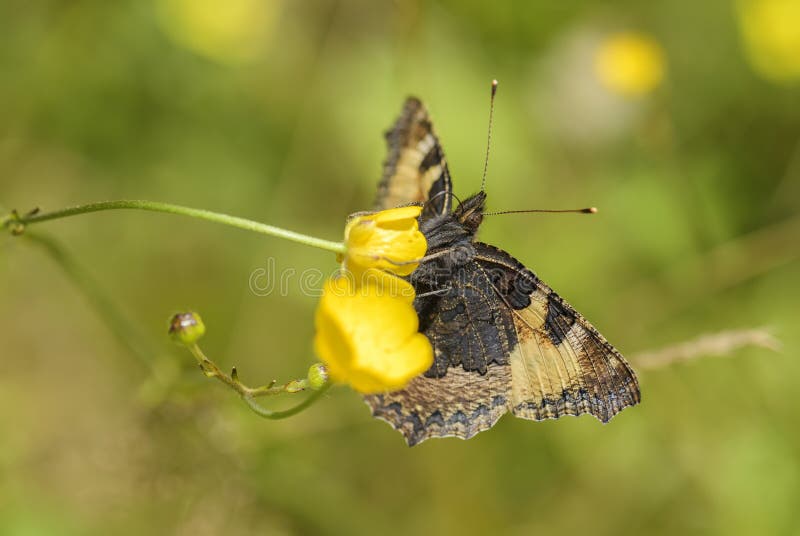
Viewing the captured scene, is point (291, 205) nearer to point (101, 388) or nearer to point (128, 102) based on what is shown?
point (128, 102)

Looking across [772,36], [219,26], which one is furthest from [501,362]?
[772,36]

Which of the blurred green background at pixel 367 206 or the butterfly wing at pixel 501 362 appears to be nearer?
the butterfly wing at pixel 501 362

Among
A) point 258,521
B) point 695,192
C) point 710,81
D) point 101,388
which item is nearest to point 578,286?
point 695,192

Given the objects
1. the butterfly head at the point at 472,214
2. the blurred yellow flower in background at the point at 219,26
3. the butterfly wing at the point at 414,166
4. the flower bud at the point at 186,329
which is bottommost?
the flower bud at the point at 186,329

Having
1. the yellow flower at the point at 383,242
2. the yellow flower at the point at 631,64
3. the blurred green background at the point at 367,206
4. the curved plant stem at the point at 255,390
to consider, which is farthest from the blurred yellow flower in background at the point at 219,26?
the curved plant stem at the point at 255,390

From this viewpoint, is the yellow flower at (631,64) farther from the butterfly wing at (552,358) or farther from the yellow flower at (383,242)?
the yellow flower at (383,242)

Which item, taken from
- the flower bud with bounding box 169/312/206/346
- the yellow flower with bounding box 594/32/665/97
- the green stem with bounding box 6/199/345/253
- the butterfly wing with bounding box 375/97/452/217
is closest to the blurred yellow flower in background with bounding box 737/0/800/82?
the yellow flower with bounding box 594/32/665/97
